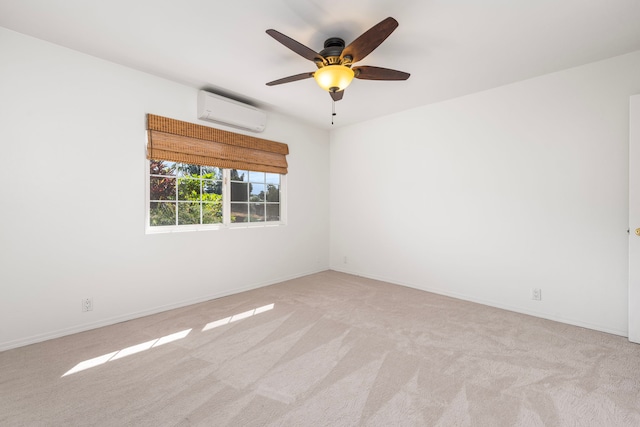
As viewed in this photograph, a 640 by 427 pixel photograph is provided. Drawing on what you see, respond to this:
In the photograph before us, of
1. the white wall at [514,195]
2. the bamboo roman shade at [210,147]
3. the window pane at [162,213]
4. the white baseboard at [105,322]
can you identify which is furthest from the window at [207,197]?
the white wall at [514,195]

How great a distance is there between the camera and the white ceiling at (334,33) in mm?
1983

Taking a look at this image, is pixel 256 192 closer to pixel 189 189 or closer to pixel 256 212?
pixel 256 212

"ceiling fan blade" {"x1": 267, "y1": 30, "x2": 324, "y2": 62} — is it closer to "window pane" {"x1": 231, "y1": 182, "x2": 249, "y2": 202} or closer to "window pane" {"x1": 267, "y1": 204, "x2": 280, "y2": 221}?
"window pane" {"x1": 231, "y1": 182, "x2": 249, "y2": 202}

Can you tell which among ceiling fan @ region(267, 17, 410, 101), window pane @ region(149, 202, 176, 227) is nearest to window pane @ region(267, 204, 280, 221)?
window pane @ region(149, 202, 176, 227)

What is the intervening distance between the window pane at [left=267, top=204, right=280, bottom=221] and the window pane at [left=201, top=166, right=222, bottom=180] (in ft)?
3.07

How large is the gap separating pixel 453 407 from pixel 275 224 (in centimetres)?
325

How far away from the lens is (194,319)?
A: 291 cm

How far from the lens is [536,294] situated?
3.05 metres

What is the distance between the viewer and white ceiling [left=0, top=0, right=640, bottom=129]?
6.51 feet

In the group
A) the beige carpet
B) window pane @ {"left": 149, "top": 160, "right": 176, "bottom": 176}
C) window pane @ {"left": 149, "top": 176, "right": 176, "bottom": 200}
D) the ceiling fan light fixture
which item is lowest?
the beige carpet

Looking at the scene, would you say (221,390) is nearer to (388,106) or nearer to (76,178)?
(76,178)

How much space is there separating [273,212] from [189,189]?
135 centimetres

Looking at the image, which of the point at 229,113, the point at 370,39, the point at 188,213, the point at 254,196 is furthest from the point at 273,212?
the point at 370,39

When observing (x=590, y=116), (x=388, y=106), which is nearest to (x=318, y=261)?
(x=388, y=106)
